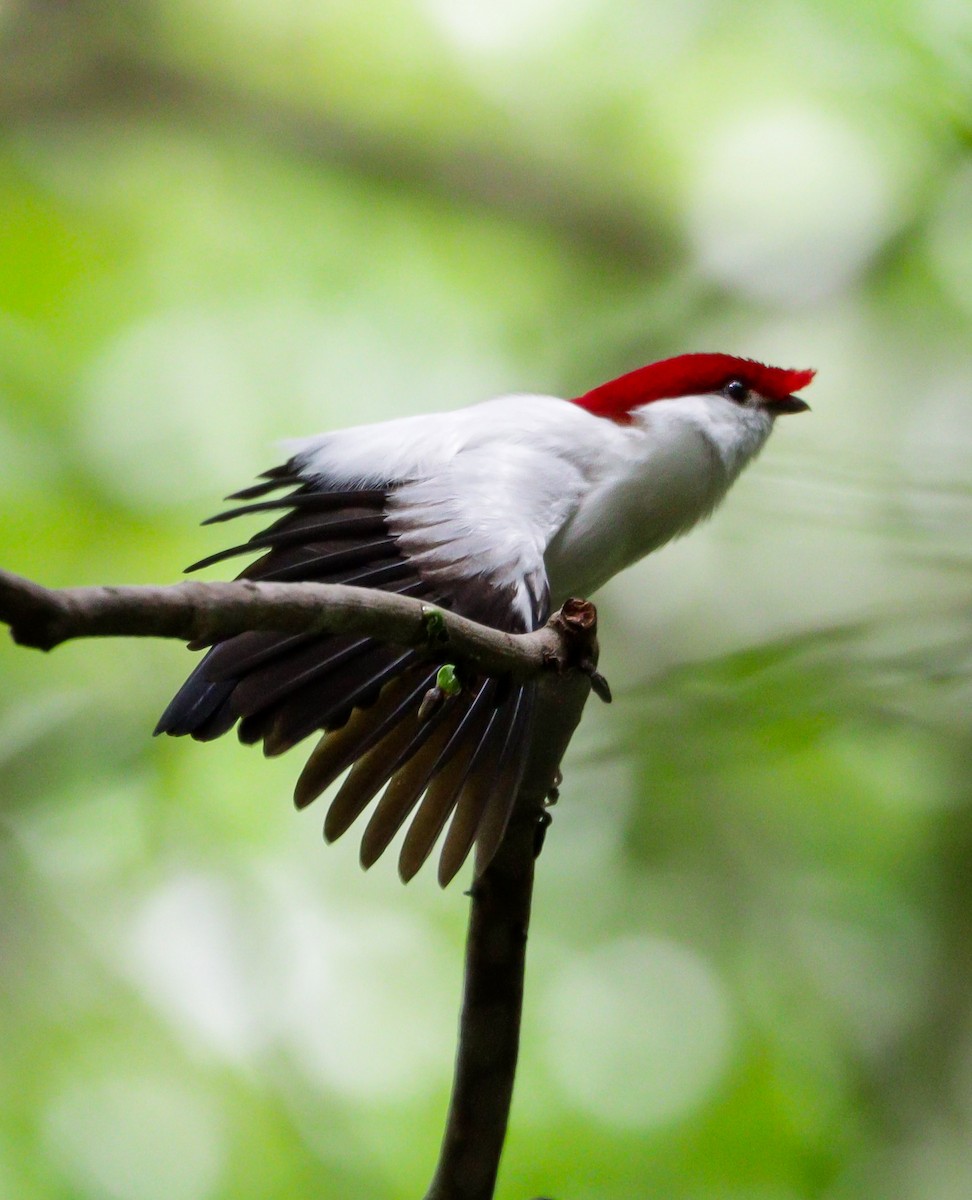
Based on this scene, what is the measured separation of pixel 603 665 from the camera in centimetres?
376

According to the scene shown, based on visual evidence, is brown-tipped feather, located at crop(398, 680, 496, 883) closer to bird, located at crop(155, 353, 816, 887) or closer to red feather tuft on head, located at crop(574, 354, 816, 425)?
bird, located at crop(155, 353, 816, 887)

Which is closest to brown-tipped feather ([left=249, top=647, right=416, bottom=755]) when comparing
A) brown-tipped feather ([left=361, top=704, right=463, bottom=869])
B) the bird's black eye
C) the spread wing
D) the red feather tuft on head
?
the spread wing

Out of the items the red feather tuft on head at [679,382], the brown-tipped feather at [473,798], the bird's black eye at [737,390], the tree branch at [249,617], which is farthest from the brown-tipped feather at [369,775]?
the bird's black eye at [737,390]

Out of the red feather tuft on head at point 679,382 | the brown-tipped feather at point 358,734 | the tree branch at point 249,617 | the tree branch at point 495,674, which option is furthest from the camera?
the red feather tuft on head at point 679,382

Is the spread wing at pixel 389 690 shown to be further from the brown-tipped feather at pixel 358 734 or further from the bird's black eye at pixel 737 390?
the bird's black eye at pixel 737 390

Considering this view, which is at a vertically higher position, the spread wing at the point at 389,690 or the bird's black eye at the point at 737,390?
the bird's black eye at the point at 737,390

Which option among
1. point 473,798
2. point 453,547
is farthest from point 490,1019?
point 453,547

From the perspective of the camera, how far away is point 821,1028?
359 cm

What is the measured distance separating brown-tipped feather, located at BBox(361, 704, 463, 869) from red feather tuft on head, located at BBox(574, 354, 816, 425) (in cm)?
82

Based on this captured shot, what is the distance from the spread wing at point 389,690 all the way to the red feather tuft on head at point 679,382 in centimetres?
53

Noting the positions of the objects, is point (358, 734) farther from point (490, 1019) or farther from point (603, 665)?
point (603, 665)

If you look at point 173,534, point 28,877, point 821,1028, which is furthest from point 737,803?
point 28,877

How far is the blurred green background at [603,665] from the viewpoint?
3447mm

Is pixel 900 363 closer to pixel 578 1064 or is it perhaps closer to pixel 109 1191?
pixel 578 1064
